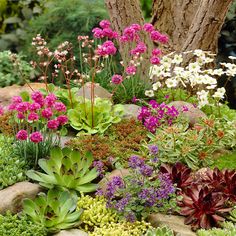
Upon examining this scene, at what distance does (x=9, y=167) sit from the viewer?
216 inches

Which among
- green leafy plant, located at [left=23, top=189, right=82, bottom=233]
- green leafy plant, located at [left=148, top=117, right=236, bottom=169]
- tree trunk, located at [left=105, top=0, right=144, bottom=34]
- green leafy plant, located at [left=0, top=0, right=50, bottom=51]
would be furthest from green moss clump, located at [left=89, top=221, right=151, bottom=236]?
green leafy plant, located at [left=0, top=0, right=50, bottom=51]

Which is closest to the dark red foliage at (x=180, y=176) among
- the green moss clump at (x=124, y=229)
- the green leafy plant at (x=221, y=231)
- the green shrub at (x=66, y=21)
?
the green moss clump at (x=124, y=229)

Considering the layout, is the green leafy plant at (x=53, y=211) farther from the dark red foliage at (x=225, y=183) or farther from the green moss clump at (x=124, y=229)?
the dark red foliage at (x=225, y=183)

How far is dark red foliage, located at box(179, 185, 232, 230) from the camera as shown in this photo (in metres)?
4.93

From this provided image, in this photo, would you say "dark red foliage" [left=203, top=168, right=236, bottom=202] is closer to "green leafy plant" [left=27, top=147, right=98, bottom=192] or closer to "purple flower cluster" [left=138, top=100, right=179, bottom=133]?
"green leafy plant" [left=27, top=147, right=98, bottom=192]

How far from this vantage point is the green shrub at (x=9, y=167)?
210 inches

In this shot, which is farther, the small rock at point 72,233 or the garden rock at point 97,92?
the garden rock at point 97,92

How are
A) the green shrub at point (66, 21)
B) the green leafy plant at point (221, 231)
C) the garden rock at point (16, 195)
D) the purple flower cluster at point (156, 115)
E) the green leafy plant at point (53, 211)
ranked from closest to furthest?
the green leafy plant at point (221, 231) < the green leafy plant at point (53, 211) < the garden rock at point (16, 195) < the purple flower cluster at point (156, 115) < the green shrub at point (66, 21)

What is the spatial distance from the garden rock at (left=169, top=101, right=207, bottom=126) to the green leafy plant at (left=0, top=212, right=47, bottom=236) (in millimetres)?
2259

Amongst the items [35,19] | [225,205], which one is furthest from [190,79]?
[35,19]

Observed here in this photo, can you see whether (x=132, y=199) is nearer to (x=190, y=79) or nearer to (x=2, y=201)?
(x=2, y=201)

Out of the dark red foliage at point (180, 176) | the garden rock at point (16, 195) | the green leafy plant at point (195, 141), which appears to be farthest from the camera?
the green leafy plant at point (195, 141)

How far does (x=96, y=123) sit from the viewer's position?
6.46m

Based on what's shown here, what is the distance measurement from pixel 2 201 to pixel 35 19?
249 inches
